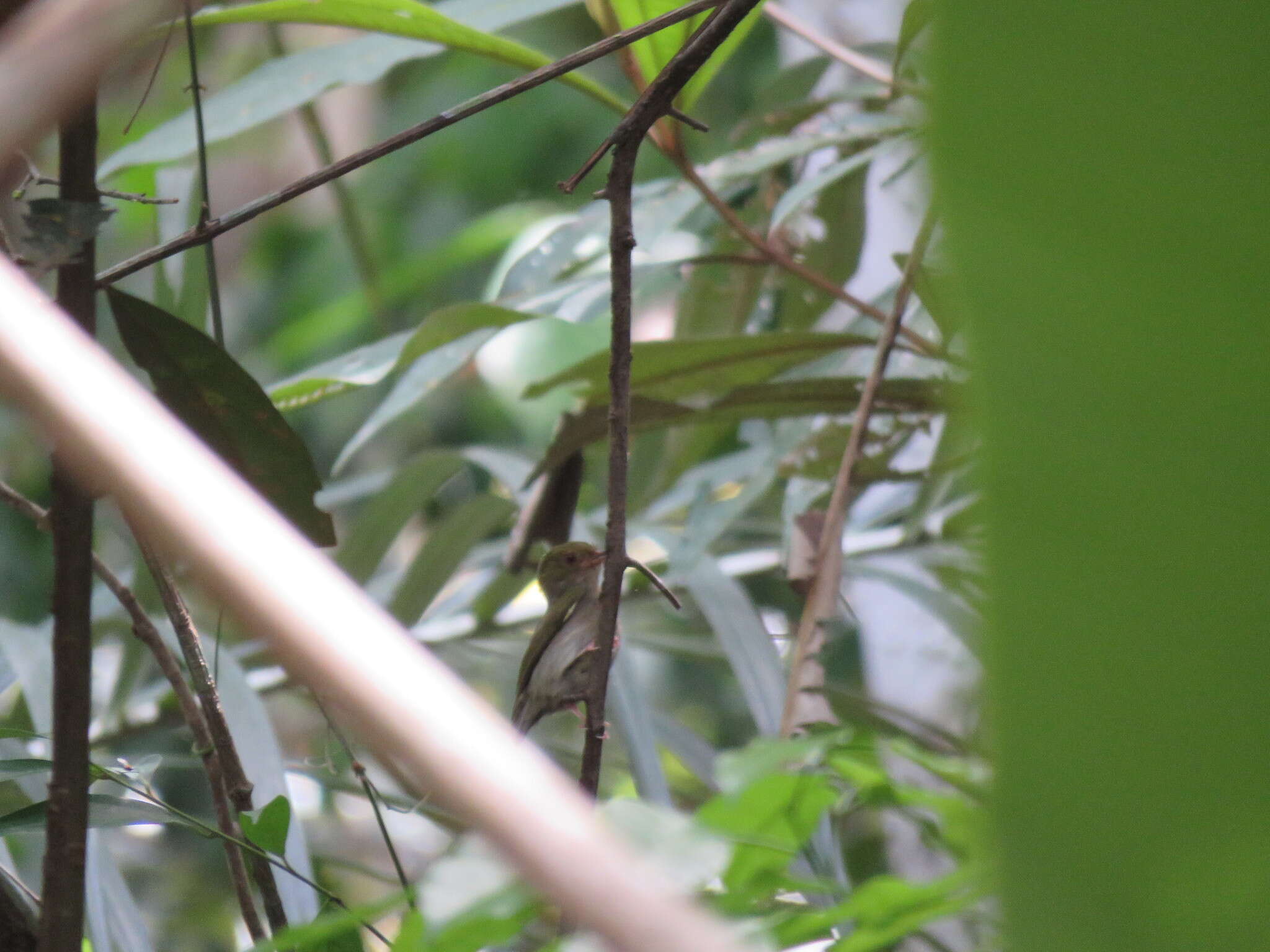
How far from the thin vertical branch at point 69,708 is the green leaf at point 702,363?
0.67 meters

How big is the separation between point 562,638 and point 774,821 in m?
0.74

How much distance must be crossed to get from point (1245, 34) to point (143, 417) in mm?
201

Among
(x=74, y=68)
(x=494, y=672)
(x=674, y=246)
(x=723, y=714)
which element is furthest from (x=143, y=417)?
(x=723, y=714)

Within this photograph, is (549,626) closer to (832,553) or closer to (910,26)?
(832,553)

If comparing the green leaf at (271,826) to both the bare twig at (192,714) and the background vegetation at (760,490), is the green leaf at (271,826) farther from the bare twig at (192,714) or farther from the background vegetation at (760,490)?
the bare twig at (192,714)

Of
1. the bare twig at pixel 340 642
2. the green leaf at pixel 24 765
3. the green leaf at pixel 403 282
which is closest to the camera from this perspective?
the bare twig at pixel 340 642

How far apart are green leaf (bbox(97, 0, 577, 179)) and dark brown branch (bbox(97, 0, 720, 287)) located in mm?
694

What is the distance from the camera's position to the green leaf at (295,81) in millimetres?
1259

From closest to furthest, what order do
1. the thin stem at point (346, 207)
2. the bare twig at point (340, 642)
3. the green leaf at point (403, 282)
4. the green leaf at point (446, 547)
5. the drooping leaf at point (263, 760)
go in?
the bare twig at point (340, 642)
the drooping leaf at point (263, 760)
the green leaf at point (446, 547)
the thin stem at point (346, 207)
the green leaf at point (403, 282)

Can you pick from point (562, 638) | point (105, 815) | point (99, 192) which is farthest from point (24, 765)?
point (562, 638)

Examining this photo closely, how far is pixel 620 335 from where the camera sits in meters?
0.59

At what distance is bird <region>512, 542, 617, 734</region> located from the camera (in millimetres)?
1073

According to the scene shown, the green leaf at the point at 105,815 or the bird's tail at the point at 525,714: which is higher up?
the bird's tail at the point at 525,714

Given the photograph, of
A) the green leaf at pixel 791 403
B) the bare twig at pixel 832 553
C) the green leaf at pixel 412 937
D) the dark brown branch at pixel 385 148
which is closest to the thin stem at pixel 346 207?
the green leaf at pixel 791 403
